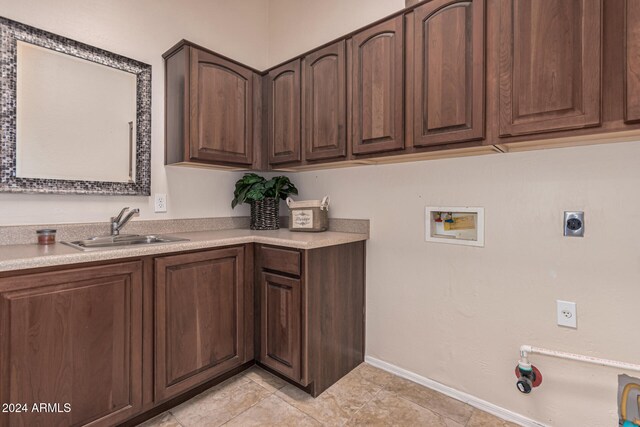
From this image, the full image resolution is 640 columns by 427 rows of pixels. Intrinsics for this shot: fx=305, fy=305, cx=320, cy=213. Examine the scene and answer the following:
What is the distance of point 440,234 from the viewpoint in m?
1.81

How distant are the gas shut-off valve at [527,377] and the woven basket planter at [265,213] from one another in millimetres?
1721

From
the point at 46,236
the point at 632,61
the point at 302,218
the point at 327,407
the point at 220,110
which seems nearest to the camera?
the point at 632,61

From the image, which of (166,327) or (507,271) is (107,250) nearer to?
(166,327)

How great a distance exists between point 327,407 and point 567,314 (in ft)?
4.17

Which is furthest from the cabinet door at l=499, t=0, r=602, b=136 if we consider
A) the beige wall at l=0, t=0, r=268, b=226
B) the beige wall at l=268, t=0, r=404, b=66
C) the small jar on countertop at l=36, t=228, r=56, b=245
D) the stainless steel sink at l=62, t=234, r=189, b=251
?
the small jar on countertop at l=36, t=228, r=56, b=245

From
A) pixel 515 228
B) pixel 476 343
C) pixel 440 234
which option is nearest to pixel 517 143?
pixel 515 228

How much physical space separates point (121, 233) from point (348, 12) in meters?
2.12

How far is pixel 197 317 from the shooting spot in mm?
1679

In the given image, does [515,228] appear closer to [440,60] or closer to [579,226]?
[579,226]

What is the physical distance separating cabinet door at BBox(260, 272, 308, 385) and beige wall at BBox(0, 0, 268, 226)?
0.89 metres

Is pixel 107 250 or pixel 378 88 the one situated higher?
pixel 378 88

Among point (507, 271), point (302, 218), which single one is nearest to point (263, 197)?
point (302, 218)

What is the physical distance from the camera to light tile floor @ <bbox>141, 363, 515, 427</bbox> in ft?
5.04

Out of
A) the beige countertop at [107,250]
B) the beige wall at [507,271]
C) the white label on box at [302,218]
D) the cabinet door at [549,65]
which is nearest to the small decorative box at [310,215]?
the white label on box at [302,218]
